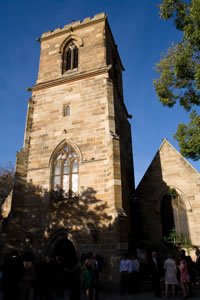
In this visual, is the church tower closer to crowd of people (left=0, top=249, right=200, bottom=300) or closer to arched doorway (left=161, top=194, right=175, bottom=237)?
crowd of people (left=0, top=249, right=200, bottom=300)

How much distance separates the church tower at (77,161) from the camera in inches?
504

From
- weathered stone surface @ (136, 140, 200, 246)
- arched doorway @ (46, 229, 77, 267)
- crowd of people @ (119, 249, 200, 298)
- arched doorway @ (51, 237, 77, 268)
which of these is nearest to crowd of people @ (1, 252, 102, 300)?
crowd of people @ (119, 249, 200, 298)

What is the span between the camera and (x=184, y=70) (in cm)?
1110

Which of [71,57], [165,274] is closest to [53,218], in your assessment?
[165,274]

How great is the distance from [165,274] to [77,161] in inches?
290

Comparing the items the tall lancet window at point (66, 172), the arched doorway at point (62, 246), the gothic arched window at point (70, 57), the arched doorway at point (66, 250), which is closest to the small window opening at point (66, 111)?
the tall lancet window at point (66, 172)

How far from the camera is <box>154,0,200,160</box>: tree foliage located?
10462 mm

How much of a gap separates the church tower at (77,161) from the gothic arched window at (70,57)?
0.08 metres

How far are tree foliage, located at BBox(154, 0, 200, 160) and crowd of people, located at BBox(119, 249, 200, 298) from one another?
420cm

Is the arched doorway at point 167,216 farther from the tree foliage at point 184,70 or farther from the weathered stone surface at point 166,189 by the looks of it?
the tree foliage at point 184,70

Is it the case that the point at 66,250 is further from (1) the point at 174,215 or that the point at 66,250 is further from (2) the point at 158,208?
(1) the point at 174,215

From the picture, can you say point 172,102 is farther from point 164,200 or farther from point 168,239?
point 168,239

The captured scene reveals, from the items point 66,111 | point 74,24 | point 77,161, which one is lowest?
point 77,161

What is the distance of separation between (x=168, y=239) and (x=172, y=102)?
7.86 m
